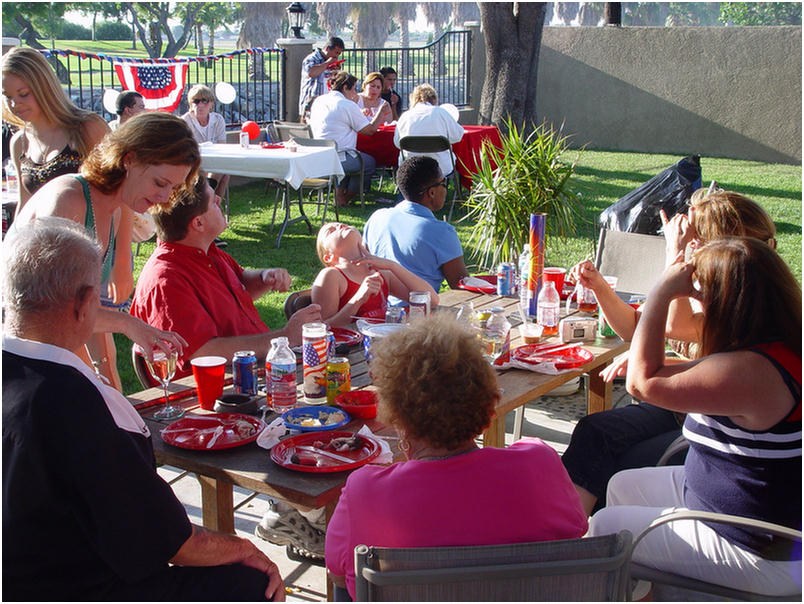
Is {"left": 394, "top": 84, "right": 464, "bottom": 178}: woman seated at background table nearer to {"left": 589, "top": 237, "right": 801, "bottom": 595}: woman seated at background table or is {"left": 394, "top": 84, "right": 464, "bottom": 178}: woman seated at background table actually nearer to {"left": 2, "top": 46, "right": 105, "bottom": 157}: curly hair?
{"left": 2, "top": 46, "right": 105, "bottom": 157}: curly hair

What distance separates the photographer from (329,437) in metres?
2.29

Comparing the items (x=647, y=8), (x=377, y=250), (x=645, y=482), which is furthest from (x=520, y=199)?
(x=647, y=8)

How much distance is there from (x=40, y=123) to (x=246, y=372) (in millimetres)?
2102

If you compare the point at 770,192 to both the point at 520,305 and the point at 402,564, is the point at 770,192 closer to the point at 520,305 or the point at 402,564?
the point at 520,305

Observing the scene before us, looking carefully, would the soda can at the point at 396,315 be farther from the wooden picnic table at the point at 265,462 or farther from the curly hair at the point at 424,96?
the curly hair at the point at 424,96

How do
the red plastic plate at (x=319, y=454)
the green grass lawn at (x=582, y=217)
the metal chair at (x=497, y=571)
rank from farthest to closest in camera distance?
the green grass lawn at (x=582, y=217)
the red plastic plate at (x=319, y=454)
the metal chair at (x=497, y=571)

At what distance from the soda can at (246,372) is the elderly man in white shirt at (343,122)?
23.0 ft

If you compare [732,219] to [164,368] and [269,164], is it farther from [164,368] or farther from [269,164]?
[269,164]

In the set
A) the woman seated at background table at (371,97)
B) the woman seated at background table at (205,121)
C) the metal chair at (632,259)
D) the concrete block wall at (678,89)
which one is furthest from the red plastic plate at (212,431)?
the concrete block wall at (678,89)

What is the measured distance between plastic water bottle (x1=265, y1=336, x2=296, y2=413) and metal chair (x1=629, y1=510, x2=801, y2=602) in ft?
3.54

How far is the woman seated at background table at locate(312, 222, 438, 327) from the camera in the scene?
348cm

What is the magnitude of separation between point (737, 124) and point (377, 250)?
41.6 feet

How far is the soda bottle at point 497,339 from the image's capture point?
2.95 metres

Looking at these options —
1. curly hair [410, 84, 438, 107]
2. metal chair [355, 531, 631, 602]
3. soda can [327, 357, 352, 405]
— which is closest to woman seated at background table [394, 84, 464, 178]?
curly hair [410, 84, 438, 107]
